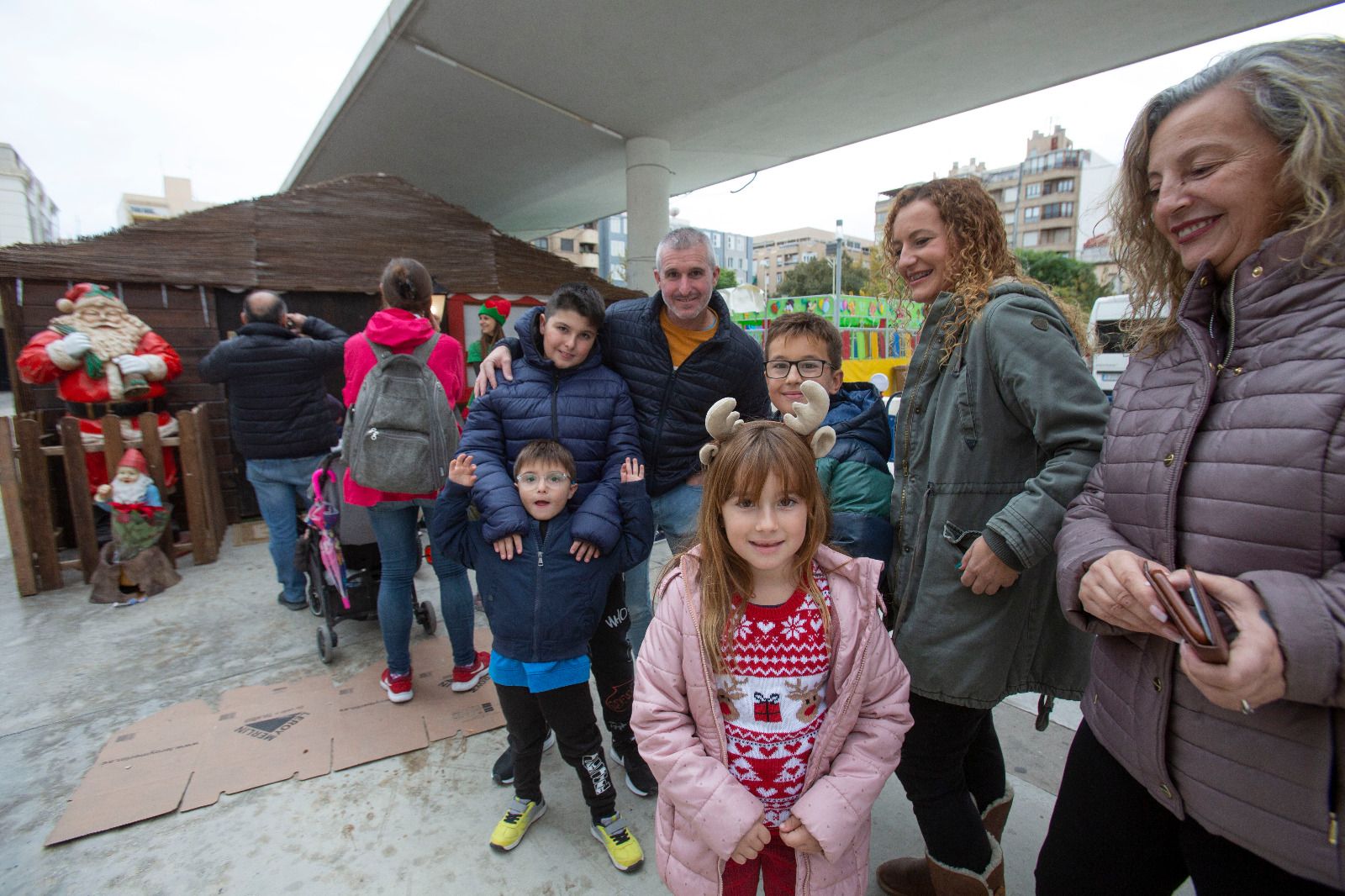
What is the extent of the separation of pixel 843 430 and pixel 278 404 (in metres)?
3.74

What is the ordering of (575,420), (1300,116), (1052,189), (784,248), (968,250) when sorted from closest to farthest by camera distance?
(1300,116) < (968,250) < (575,420) < (1052,189) < (784,248)

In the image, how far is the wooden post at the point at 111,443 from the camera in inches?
176

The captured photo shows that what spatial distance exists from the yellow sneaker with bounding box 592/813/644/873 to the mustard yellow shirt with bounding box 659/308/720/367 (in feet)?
5.50

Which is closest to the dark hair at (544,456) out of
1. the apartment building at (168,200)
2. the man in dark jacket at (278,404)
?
the man in dark jacket at (278,404)

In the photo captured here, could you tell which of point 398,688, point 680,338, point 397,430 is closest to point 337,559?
point 398,688

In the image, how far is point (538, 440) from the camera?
2.21 meters

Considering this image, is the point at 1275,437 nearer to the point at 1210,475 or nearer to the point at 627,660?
the point at 1210,475

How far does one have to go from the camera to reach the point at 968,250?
1.61 meters

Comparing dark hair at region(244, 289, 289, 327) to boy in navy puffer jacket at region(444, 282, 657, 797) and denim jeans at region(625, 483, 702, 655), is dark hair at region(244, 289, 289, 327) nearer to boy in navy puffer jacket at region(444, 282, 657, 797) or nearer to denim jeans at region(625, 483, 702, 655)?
boy in navy puffer jacket at region(444, 282, 657, 797)

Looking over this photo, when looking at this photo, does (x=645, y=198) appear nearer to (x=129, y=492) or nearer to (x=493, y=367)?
(x=129, y=492)

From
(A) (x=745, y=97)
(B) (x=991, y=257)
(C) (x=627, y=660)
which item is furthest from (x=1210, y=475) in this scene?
(A) (x=745, y=97)

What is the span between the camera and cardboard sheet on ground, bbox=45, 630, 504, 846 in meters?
2.40

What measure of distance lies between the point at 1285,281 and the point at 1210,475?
31 centimetres

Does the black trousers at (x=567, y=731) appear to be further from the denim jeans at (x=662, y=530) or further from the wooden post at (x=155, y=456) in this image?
the wooden post at (x=155, y=456)
